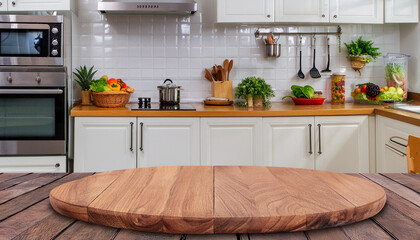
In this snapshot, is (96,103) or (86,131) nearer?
(86,131)

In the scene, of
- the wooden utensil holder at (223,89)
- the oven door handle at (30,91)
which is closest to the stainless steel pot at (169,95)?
the wooden utensil holder at (223,89)

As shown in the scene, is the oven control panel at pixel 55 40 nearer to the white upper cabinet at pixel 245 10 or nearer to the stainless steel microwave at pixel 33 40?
the stainless steel microwave at pixel 33 40

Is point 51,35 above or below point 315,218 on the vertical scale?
above

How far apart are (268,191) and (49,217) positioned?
21.1 inches

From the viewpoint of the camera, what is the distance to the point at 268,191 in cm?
113

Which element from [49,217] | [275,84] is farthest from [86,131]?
[49,217]

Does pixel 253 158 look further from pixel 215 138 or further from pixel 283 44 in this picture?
pixel 283 44

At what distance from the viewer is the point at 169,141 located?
10.5ft

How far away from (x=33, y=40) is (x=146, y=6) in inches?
Answer: 34.8

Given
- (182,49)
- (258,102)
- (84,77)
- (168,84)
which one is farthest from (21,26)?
(258,102)

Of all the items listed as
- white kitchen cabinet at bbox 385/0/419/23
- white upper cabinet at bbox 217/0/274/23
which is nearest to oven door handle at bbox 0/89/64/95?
white upper cabinet at bbox 217/0/274/23

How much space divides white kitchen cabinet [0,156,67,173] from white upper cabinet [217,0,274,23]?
166cm

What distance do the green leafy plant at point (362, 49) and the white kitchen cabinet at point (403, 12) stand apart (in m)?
0.30

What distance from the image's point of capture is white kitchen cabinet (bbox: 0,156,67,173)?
3209 mm
